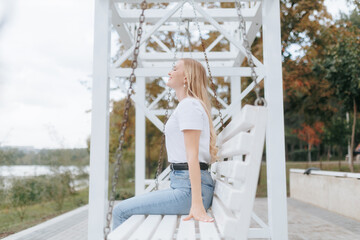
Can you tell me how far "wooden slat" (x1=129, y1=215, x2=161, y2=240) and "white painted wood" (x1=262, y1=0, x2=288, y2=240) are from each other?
3.58 ft

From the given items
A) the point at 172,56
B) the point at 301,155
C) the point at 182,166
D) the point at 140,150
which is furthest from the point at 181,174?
the point at 301,155

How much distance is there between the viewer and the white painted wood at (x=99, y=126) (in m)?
2.99

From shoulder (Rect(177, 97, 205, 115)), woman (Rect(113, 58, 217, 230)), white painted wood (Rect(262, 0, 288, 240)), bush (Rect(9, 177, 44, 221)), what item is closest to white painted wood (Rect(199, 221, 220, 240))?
woman (Rect(113, 58, 217, 230))

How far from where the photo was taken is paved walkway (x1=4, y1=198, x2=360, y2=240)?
5125 mm

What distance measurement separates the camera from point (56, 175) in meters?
9.52

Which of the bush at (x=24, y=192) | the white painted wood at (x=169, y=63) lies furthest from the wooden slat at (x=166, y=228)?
the bush at (x=24, y=192)

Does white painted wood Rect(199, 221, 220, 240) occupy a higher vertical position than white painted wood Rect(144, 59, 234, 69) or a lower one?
lower

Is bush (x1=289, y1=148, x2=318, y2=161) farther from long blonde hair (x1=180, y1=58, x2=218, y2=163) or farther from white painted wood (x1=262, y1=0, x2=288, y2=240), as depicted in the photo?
long blonde hair (x1=180, y1=58, x2=218, y2=163)

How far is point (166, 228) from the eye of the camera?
2.00 metres

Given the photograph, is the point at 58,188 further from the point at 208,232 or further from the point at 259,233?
the point at 208,232

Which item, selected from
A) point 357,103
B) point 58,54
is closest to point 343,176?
point 357,103

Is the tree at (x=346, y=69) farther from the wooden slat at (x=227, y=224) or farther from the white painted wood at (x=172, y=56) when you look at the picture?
the wooden slat at (x=227, y=224)

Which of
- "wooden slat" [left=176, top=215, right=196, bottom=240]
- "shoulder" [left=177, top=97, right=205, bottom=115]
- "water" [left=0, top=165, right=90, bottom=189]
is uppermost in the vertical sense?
"shoulder" [left=177, top=97, right=205, bottom=115]

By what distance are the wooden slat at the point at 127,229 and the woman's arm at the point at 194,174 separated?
35 cm
